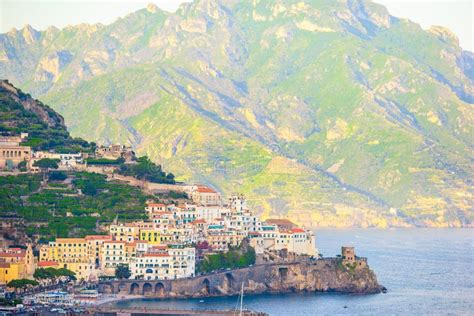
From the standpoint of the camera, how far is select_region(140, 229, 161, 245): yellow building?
6599 inches

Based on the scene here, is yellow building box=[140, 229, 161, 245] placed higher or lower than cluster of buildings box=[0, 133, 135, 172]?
lower

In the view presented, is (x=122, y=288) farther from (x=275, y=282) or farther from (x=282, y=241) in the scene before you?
(x=282, y=241)

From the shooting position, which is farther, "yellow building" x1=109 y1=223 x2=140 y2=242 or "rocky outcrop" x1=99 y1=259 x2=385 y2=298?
"yellow building" x1=109 y1=223 x2=140 y2=242

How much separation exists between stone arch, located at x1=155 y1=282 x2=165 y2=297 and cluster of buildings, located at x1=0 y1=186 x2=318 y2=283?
1.46 m

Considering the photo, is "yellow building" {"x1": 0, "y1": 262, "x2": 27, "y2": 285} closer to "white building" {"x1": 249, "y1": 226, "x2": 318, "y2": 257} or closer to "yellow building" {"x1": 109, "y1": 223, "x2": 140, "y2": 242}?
"yellow building" {"x1": 109, "y1": 223, "x2": 140, "y2": 242}

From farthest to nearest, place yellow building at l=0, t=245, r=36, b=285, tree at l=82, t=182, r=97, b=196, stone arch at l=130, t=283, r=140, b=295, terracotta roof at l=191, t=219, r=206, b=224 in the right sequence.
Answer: tree at l=82, t=182, r=97, b=196, terracotta roof at l=191, t=219, r=206, b=224, stone arch at l=130, t=283, r=140, b=295, yellow building at l=0, t=245, r=36, b=285

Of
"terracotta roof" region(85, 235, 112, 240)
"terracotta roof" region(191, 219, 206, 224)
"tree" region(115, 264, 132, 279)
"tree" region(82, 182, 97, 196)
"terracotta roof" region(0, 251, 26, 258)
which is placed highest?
"tree" region(82, 182, 97, 196)

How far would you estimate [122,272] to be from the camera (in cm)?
15925

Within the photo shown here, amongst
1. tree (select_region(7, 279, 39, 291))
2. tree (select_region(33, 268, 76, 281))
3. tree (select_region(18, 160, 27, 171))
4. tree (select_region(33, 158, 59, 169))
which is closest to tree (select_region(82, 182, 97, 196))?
tree (select_region(33, 158, 59, 169))

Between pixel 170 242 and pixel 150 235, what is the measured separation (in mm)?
2809

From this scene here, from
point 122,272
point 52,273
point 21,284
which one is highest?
point 122,272

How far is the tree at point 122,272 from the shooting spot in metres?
159

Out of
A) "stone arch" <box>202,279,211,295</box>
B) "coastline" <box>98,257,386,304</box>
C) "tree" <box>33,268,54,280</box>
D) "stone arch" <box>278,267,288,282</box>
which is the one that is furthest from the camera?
"stone arch" <box>278,267,288,282</box>

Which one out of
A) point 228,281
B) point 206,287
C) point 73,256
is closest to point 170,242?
point 206,287
